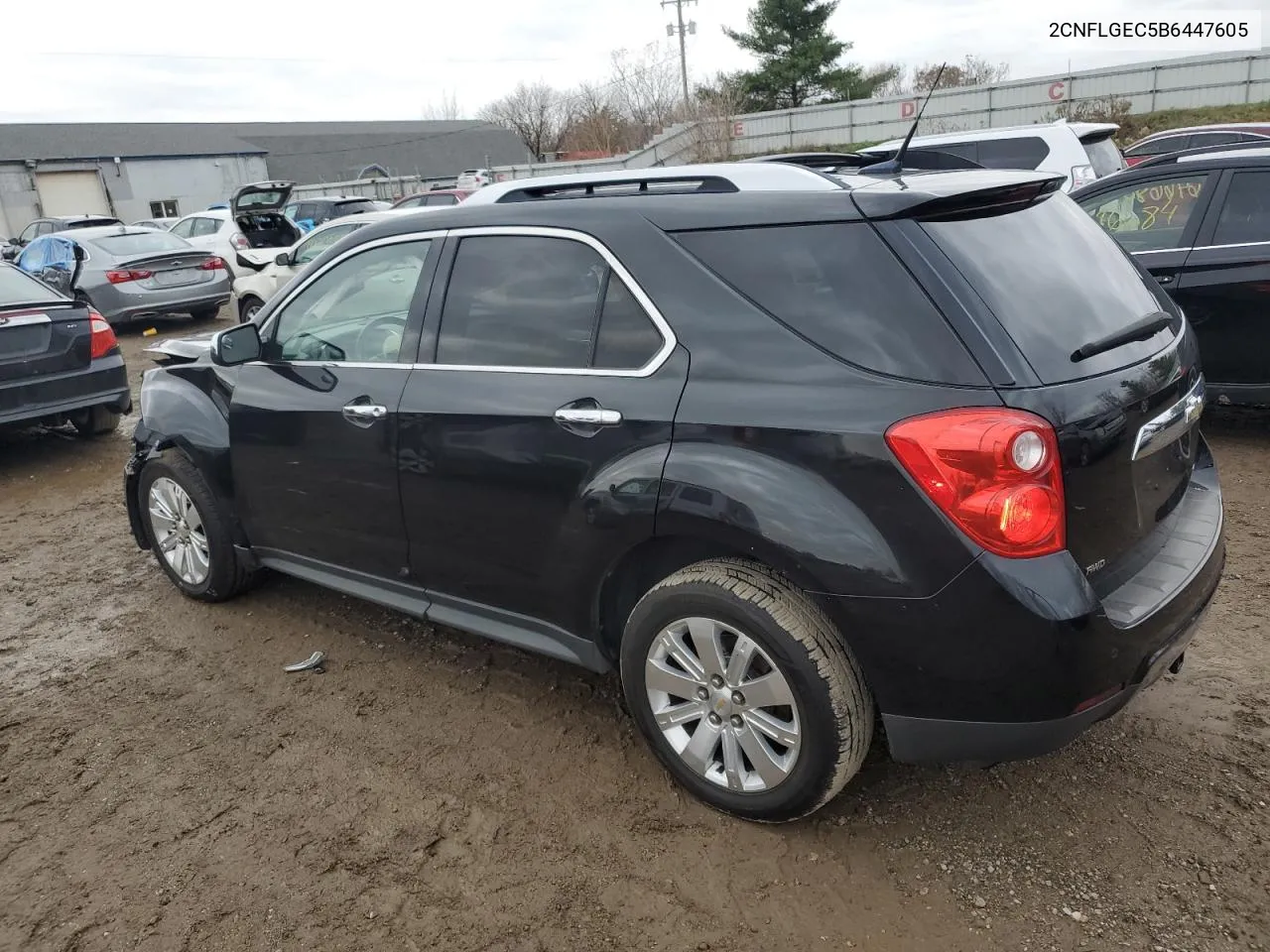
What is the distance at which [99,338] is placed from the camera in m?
7.33

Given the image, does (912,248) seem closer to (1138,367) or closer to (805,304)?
(805,304)

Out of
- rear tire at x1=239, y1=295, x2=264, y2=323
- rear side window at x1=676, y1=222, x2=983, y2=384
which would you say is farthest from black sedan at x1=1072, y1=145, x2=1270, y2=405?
rear tire at x1=239, y1=295, x2=264, y2=323

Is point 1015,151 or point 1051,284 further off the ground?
point 1015,151

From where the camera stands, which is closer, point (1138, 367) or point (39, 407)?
point (1138, 367)

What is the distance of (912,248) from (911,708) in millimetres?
1169

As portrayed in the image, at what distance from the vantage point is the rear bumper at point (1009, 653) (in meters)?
2.20

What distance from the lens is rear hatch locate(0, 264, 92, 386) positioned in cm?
670

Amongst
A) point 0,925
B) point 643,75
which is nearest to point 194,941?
point 0,925

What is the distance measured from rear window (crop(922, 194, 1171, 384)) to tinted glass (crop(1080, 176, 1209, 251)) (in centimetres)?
339

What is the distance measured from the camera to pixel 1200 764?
2.89 meters

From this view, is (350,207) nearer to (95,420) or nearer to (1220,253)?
(95,420)

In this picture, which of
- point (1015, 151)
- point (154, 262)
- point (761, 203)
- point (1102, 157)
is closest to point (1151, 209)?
point (761, 203)

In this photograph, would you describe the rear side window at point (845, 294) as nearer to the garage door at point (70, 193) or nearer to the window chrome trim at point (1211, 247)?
the window chrome trim at point (1211, 247)

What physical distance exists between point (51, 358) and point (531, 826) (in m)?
6.07
